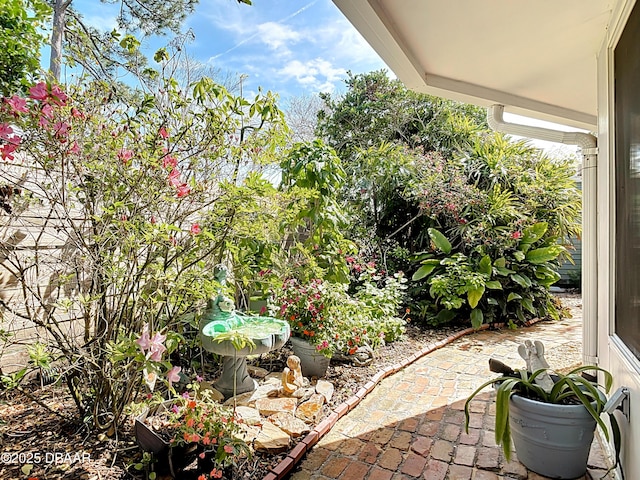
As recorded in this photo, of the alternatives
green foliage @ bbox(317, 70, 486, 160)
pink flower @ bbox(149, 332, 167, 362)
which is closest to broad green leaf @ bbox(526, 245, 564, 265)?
green foliage @ bbox(317, 70, 486, 160)

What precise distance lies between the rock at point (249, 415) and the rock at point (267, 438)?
7cm

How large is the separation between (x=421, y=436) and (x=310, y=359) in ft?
3.80

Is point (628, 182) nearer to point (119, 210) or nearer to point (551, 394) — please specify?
point (551, 394)

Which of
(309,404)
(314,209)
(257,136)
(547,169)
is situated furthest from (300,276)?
(547,169)

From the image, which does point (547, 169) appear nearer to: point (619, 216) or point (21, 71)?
point (619, 216)

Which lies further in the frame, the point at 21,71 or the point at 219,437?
the point at 21,71

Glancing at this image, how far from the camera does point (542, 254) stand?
18.5ft

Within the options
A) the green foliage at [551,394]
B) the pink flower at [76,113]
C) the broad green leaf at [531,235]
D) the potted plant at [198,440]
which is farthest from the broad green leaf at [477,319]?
the pink flower at [76,113]

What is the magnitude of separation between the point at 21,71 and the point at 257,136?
1.31 meters

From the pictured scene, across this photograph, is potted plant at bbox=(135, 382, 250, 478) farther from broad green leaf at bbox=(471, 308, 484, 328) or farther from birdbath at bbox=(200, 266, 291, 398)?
broad green leaf at bbox=(471, 308, 484, 328)

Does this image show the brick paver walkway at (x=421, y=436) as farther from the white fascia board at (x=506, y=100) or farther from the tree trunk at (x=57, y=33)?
the tree trunk at (x=57, y=33)

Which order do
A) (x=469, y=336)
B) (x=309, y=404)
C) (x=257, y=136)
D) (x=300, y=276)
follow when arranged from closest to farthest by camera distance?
(x=257, y=136) → (x=309, y=404) → (x=300, y=276) → (x=469, y=336)

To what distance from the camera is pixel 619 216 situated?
6.89 feet

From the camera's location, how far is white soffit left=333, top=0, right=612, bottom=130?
2008 mm
